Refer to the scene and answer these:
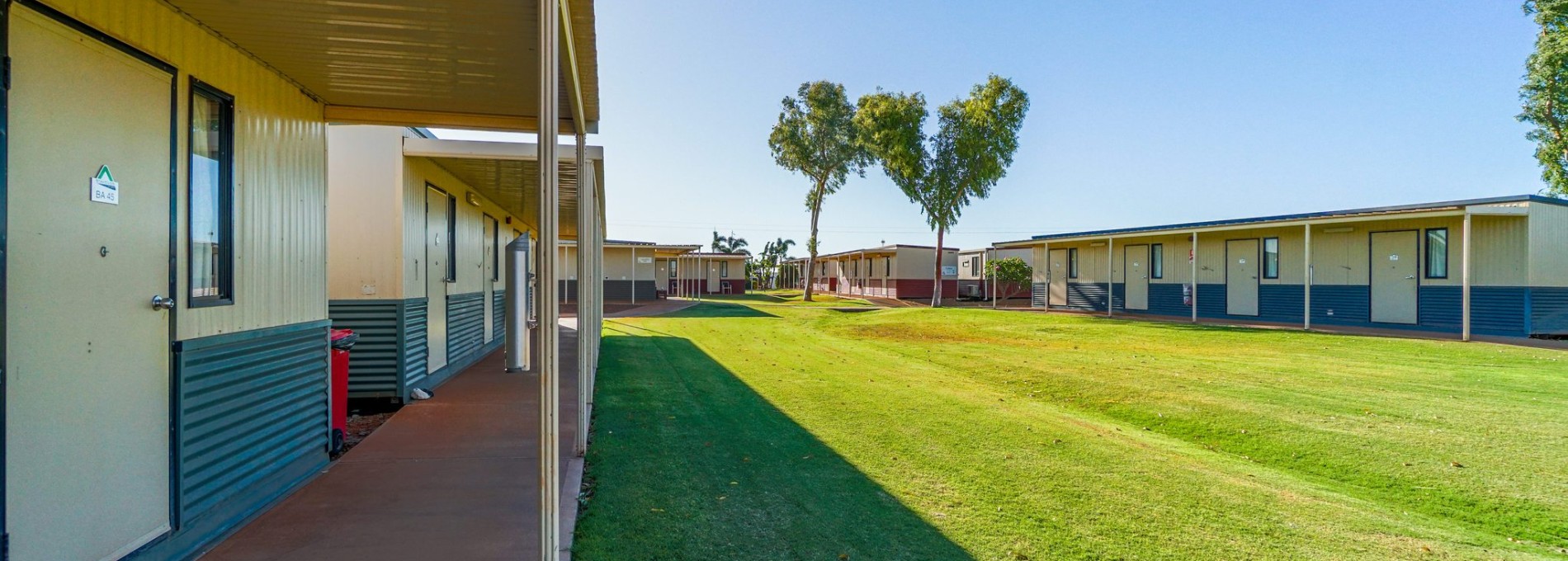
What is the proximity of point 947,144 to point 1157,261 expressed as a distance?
33.1ft

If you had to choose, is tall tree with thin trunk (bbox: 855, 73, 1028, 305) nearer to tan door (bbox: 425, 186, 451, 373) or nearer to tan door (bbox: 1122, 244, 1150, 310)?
tan door (bbox: 1122, 244, 1150, 310)

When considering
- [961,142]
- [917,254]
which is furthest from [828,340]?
[917,254]

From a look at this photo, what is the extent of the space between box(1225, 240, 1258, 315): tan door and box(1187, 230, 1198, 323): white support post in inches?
30.3

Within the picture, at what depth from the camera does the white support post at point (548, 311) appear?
256 centimetres

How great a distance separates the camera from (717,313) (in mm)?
24172

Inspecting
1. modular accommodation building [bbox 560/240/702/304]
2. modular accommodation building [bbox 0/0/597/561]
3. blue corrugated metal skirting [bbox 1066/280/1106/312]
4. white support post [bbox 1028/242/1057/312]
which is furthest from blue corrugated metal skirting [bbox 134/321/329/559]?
modular accommodation building [bbox 560/240/702/304]

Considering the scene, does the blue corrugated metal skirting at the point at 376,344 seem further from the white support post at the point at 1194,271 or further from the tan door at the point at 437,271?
the white support post at the point at 1194,271

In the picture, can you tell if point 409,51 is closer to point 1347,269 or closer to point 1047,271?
point 1347,269

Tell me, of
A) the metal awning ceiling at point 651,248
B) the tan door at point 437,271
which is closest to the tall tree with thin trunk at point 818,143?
the metal awning ceiling at point 651,248

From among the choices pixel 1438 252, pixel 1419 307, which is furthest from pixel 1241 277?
pixel 1438 252

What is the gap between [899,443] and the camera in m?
5.65

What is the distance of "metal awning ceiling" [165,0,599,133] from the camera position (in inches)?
130

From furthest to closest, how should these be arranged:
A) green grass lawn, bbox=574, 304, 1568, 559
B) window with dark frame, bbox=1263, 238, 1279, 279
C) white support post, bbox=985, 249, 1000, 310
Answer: white support post, bbox=985, 249, 1000, 310 < window with dark frame, bbox=1263, 238, 1279, 279 < green grass lawn, bbox=574, 304, 1568, 559

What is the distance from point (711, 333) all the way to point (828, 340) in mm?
3001
